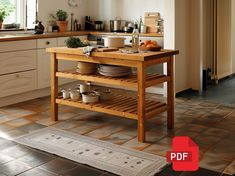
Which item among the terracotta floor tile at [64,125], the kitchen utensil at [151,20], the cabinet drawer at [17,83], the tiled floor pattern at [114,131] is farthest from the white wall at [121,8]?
the terracotta floor tile at [64,125]

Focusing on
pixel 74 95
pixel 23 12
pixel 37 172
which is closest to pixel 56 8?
pixel 23 12

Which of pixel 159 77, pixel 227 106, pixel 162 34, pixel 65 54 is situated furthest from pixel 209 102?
pixel 65 54

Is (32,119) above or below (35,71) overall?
below

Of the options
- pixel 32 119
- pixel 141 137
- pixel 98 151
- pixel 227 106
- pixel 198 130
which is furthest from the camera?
pixel 227 106

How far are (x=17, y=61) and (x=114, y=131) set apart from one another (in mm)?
1935

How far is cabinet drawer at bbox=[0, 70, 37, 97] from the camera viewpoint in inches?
198

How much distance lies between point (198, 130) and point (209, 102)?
133 centimetres

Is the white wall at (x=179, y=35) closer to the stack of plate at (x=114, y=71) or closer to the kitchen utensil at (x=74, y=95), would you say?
the stack of plate at (x=114, y=71)

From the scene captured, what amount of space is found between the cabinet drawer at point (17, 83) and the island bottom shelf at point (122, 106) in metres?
1.04

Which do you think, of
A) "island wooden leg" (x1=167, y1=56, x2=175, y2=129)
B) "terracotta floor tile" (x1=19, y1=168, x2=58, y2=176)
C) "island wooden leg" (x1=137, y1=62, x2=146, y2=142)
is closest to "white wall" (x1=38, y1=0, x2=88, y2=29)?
"island wooden leg" (x1=167, y1=56, x2=175, y2=129)

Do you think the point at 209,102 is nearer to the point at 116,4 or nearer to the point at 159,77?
the point at 159,77

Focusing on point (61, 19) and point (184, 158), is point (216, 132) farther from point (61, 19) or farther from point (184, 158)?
point (61, 19)

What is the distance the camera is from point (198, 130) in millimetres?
4062

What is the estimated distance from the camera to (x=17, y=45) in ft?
16.9
